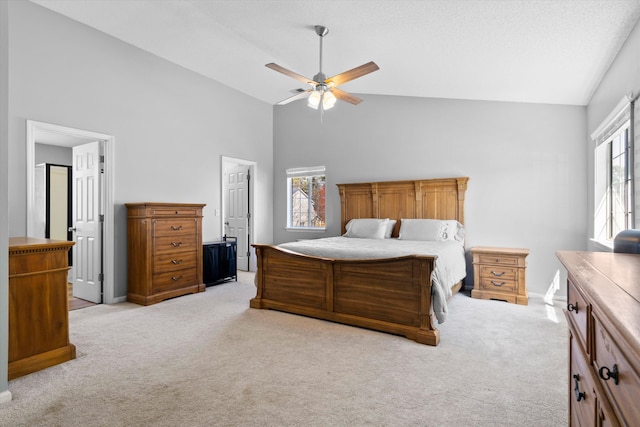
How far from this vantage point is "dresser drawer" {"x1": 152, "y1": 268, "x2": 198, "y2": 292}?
14.2 ft

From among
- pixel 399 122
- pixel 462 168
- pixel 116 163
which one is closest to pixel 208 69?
pixel 116 163

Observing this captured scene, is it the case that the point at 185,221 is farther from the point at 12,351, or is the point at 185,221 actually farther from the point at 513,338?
the point at 513,338

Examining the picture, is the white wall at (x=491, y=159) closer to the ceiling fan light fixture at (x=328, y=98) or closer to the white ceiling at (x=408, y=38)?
the white ceiling at (x=408, y=38)

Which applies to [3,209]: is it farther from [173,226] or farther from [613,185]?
[613,185]

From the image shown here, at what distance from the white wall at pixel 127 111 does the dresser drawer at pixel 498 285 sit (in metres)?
3.96

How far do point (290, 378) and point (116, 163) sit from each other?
3.56 m

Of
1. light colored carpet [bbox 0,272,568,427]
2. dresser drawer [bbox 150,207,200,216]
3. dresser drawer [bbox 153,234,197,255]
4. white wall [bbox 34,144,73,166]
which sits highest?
white wall [bbox 34,144,73,166]

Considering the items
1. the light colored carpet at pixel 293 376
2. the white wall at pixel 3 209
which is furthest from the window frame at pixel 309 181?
the white wall at pixel 3 209

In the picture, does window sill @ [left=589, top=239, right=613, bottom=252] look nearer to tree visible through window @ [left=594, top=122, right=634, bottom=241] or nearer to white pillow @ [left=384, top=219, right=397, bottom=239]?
tree visible through window @ [left=594, top=122, right=634, bottom=241]

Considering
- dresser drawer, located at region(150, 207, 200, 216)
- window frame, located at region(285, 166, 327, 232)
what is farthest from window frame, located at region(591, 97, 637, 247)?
dresser drawer, located at region(150, 207, 200, 216)

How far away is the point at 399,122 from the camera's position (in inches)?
215

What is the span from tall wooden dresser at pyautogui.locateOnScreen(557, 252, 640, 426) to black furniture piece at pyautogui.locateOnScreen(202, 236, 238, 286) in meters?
4.64

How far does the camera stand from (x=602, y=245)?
341 centimetres

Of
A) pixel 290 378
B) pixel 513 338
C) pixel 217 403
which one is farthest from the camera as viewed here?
pixel 513 338
